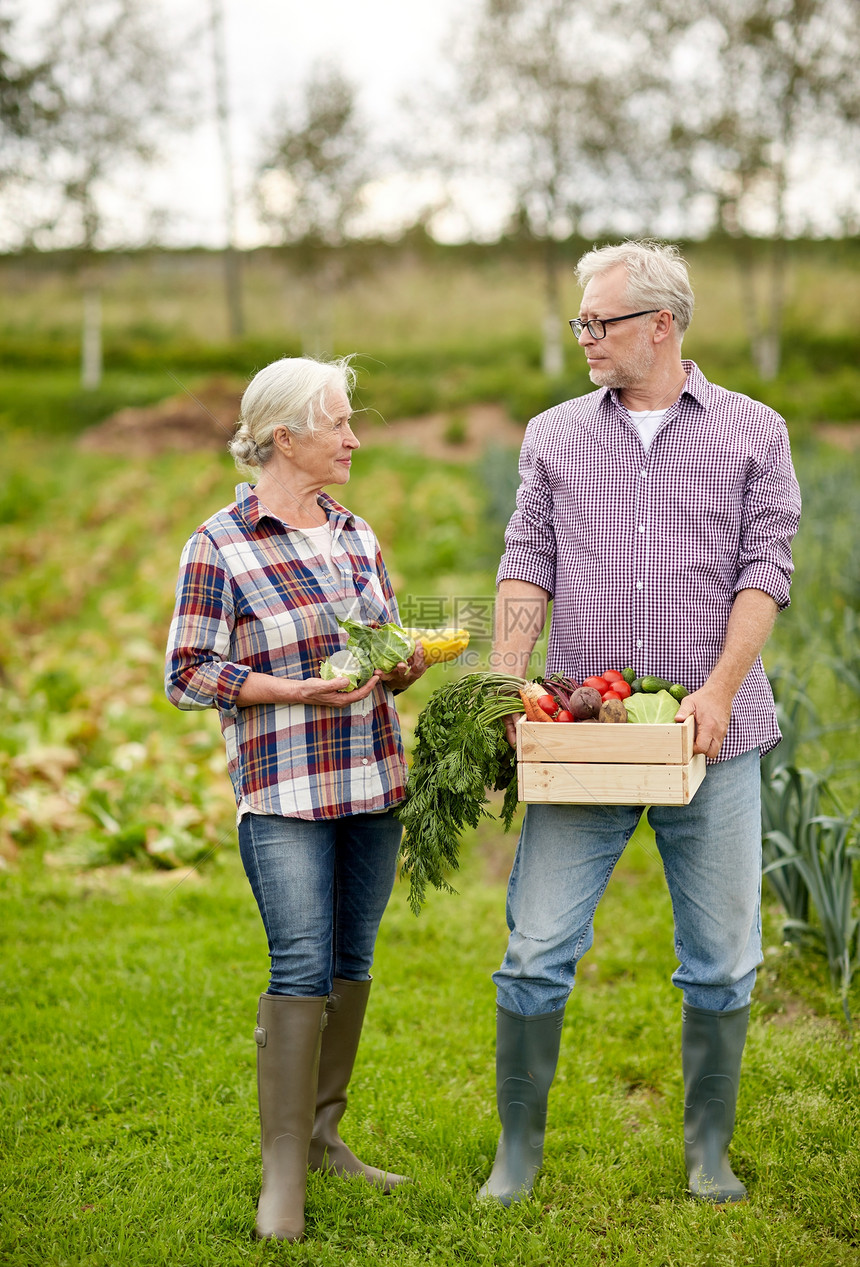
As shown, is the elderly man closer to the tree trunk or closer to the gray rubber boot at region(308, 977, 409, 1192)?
the gray rubber boot at region(308, 977, 409, 1192)

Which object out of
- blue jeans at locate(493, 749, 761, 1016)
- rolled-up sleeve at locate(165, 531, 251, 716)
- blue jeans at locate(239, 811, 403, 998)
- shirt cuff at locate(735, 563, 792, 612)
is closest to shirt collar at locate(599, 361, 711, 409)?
shirt cuff at locate(735, 563, 792, 612)

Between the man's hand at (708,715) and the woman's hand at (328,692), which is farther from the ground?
the woman's hand at (328,692)

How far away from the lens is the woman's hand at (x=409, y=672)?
8.10 feet

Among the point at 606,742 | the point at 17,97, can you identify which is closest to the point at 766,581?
the point at 606,742

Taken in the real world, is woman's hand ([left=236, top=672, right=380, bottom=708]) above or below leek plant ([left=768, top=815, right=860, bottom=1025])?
above

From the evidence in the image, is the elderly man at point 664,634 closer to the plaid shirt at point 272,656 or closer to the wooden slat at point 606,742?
the wooden slat at point 606,742

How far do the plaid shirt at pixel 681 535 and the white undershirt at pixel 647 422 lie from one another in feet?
0.07

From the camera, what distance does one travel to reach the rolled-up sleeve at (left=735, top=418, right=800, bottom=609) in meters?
2.32

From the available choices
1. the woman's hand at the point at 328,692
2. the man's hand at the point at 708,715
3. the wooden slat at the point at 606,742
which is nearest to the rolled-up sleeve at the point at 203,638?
the woman's hand at the point at 328,692

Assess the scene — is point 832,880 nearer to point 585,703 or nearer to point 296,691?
point 585,703

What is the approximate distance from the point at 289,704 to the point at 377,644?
0.23m

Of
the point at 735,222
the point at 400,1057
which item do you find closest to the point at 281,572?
the point at 400,1057

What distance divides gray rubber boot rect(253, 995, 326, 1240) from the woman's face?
1.15m

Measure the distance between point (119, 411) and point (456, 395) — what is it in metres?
6.43
